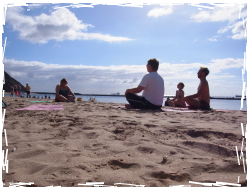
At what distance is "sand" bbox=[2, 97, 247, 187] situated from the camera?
1310 millimetres

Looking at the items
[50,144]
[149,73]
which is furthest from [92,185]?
[149,73]

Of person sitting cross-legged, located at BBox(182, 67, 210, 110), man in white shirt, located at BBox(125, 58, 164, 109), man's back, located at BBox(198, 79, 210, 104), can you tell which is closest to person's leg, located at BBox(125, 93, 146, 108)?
man in white shirt, located at BBox(125, 58, 164, 109)

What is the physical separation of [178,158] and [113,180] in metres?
0.65

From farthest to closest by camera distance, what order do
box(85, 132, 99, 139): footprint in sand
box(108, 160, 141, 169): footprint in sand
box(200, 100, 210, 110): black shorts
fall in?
box(200, 100, 210, 110): black shorts, box(85, 132, 99, 139): footprint in sand, box(108, 160, 141, 169): footprint in sand

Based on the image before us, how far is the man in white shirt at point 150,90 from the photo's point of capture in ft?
16.0

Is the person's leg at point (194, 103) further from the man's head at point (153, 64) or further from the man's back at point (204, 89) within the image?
the man's head at point (153, 64)

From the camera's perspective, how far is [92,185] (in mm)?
1245

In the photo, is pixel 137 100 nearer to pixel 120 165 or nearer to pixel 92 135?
pixel 92 135

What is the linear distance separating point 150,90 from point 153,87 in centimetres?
11

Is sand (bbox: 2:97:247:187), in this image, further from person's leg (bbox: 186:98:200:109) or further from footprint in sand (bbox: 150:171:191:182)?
person's leg (bbox: 186:98:200:109)

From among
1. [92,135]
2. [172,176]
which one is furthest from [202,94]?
[172,176]

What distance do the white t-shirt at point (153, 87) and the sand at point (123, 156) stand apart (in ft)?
7.84

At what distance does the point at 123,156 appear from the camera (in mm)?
1685

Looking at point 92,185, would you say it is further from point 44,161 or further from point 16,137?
point 16,137
